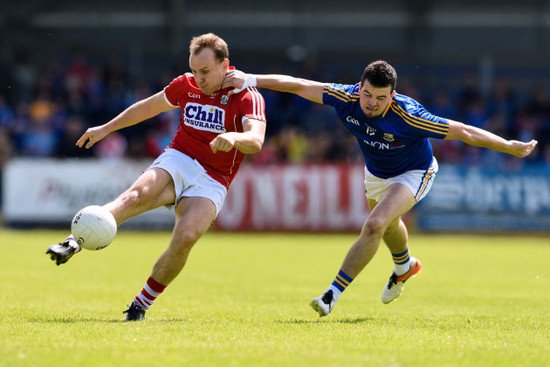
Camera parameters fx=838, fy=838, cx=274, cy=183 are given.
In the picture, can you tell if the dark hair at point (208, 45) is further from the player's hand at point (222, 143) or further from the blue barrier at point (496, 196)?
the blue barrier at point (496, 196)

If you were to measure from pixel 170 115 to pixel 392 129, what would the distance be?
16.8m

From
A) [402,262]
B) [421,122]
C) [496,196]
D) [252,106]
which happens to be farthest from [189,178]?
[496,196]

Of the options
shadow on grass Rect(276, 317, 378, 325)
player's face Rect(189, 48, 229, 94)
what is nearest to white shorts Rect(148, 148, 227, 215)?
player's face Rect(189, 48, 229, 94)

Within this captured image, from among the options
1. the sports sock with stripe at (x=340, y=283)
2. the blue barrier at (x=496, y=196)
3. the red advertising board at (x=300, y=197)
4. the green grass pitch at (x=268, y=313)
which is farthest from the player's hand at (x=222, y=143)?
the blue barrier at (x=496, y=196)

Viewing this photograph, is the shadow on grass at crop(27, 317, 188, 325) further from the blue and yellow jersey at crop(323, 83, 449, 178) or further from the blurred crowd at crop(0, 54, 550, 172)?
the blurred crowd at crop(0, 54, 550, 172)

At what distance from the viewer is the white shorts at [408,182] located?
8.75 meters

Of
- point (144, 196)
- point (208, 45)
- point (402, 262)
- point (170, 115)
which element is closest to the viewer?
point (144, 196)

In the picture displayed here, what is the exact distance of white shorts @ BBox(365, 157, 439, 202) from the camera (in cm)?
875

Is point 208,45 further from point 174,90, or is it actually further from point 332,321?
point 332,321

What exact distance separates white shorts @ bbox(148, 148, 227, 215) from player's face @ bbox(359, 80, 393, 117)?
1626mm

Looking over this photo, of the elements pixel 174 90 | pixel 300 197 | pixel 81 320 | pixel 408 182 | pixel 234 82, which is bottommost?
pixel 300 197

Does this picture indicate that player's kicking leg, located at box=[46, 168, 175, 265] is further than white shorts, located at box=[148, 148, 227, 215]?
No

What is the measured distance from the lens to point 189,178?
803 centimetres

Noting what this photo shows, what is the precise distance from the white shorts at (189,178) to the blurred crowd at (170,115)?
14.2 metres
